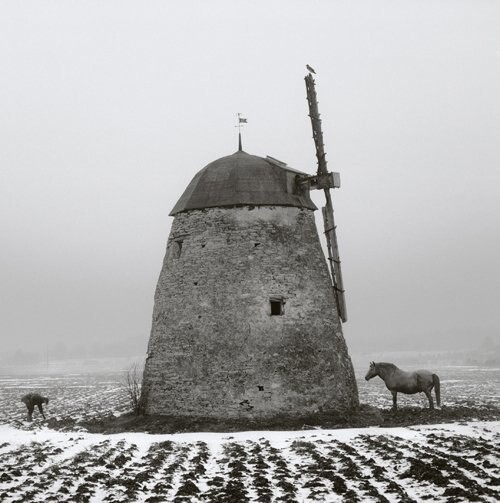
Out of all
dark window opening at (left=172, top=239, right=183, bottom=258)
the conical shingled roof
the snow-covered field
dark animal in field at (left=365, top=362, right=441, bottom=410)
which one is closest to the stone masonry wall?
dark window opening at (left=172, top=239, right=183, bottom=258)

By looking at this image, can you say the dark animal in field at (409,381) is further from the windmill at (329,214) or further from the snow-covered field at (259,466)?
the snow-covered field at (259,466)

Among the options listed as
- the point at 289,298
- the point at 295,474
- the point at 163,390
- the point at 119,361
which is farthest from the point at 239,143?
the point at 119,361

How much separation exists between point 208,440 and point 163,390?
4.02 metres

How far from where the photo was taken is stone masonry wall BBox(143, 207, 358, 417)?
735 inches

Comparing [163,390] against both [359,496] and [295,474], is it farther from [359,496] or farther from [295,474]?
[359,496]

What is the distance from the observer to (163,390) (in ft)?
64.2

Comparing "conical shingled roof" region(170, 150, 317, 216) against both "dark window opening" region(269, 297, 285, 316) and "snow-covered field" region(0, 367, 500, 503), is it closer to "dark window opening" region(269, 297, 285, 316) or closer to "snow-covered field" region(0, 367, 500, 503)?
"dark window opening" region(269, 297, 285, 316)

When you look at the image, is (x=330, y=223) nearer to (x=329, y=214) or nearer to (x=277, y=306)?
(x=329, y=214)

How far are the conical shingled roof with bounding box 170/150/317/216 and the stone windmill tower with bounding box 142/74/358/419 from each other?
0.04m

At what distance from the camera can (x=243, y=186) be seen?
2038 cm

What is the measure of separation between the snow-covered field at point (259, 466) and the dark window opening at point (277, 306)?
388 centimetres

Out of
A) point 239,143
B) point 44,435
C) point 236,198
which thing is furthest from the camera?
point 239,143

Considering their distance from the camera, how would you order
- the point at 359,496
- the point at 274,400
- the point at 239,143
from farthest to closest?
the point at 239,143 < the point at 274,400 < the point at 359,496

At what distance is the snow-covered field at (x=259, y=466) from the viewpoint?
10281mm
